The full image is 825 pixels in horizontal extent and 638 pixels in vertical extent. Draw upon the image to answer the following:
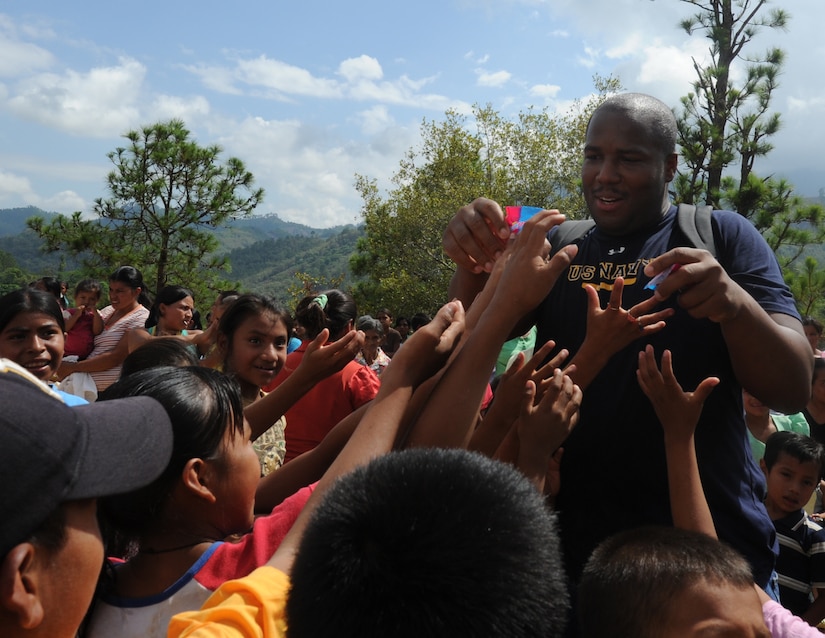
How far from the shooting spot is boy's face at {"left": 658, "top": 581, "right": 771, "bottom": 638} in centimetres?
124

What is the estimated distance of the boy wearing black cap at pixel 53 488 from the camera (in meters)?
0.94

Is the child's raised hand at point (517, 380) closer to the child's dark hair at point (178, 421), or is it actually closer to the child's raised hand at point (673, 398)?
the child's raised hand at point (673, 398)

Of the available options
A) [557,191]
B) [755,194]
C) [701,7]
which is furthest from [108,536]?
[557,191]

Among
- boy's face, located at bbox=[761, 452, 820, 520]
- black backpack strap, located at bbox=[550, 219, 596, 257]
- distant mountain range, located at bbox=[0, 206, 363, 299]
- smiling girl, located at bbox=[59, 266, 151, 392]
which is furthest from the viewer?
distant mountain range, located at bbox=[0, 206, 363, 299]

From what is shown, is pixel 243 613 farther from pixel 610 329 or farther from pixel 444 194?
pixel 444 194

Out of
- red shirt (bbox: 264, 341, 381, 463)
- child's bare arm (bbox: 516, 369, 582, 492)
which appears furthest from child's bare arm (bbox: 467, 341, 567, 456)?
red shirt (bbox: 264, 341, 381, 463)

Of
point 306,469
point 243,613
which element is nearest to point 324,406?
point 306,469

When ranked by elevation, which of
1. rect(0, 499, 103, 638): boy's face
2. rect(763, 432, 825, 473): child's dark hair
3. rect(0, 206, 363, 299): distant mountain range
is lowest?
rect(0, 206, 363, 299): distant mountain range

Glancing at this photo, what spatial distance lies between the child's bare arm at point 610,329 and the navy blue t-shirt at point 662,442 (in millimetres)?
154

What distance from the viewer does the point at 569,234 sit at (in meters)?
2.12

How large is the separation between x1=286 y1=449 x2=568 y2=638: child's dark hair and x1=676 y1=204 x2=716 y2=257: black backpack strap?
1.06 metres

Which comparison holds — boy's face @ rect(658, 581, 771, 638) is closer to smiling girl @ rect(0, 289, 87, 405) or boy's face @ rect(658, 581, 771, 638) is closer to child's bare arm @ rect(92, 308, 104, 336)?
smiling girl @ rect(0, 289, 87, 405)

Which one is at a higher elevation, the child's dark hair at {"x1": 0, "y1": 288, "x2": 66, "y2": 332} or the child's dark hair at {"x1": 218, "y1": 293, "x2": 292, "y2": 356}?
the child's dark hair at {"x1": 218, "y1": 293, "x2": 292, "y2": 356}

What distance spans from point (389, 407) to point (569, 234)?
92 cm
